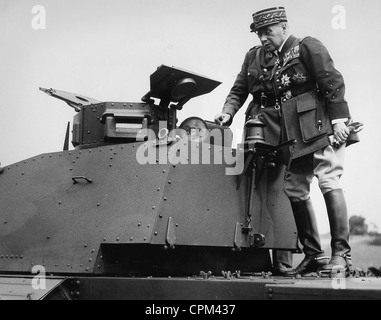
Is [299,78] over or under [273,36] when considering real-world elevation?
under

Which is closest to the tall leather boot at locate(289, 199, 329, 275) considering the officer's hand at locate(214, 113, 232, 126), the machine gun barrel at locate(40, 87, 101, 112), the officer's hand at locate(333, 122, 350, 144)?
the officer's hand at locate(333, 122, 350, 144)

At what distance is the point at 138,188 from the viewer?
6.24 metres

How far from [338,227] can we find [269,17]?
7.22 ft

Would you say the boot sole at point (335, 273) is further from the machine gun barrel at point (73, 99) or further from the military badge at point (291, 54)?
the machine gun barrel at point (73, 99)

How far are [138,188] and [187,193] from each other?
1.45ft

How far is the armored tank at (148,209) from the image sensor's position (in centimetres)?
580

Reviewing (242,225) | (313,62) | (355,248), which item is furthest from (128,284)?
(355,248)

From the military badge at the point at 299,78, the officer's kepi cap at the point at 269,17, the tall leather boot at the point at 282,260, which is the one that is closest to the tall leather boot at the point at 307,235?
the tall leather boot at the point at 282,260

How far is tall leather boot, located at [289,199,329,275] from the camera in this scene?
21.1 ft

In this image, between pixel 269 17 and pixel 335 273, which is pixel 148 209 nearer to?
pixel 335 273

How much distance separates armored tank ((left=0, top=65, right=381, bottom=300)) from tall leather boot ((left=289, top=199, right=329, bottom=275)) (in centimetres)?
37

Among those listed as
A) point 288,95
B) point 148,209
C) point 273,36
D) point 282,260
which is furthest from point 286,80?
point 282,260

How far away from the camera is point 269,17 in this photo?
6.93 metres
